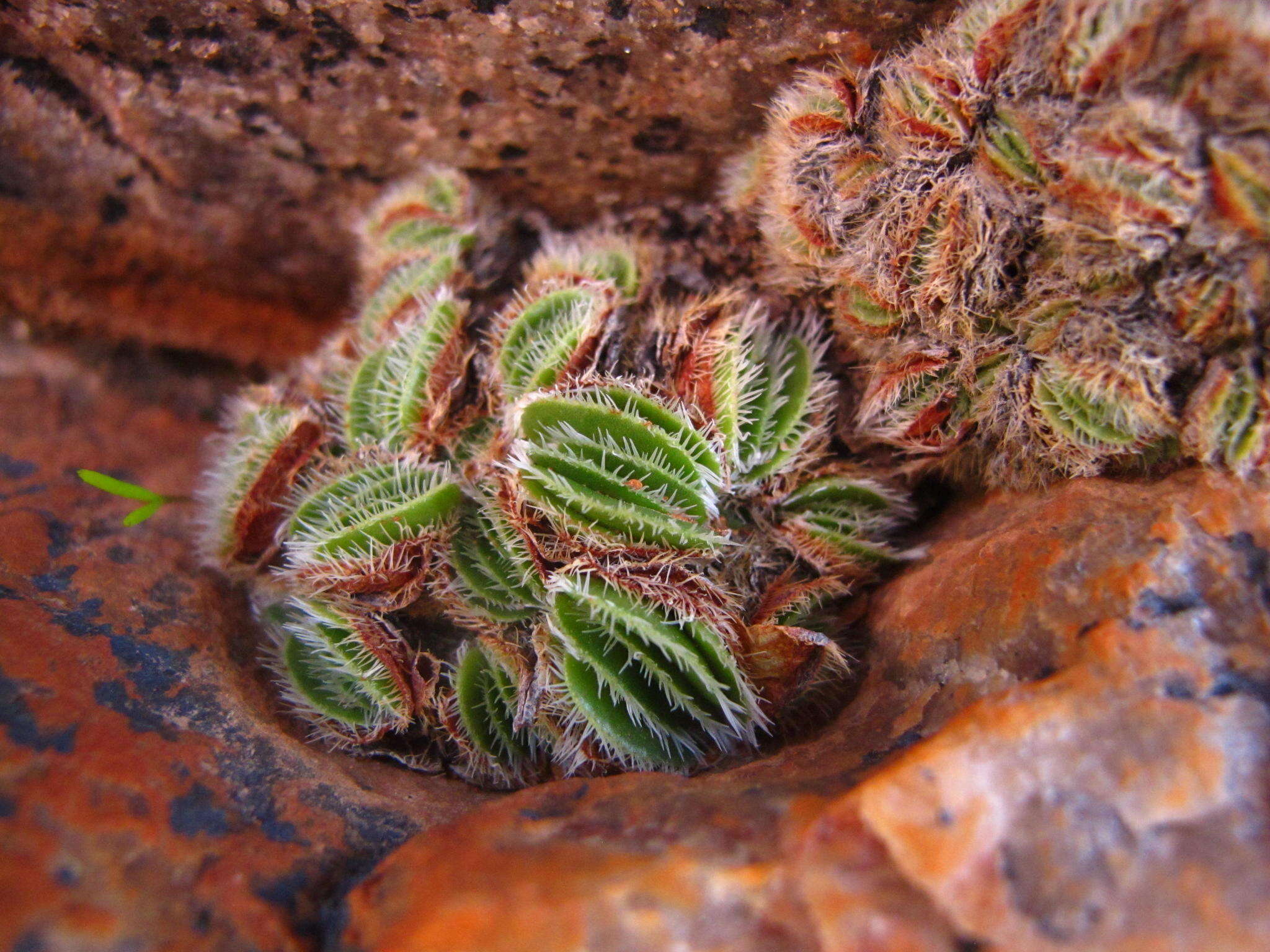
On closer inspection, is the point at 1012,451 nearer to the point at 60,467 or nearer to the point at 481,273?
the point at 481,273

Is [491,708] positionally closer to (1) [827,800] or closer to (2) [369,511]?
(2) [369,511]

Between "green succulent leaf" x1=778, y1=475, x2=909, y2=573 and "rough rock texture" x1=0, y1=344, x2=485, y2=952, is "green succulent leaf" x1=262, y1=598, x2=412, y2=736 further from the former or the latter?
"green succulent leaf" x1=778, y1=475, x2=909, y2=573

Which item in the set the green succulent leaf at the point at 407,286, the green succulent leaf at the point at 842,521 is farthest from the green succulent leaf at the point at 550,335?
the green succulent leaf at the point at 842,521

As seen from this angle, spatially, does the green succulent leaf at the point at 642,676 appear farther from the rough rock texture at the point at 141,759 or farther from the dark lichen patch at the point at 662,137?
the dark lichen patch at the point at 662,137

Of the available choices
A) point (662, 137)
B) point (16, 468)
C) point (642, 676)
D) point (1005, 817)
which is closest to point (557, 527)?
point (642, 676)

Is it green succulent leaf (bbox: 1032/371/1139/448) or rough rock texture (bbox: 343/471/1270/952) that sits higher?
green succulent leaf (bbox: 1032/371/1139/448)

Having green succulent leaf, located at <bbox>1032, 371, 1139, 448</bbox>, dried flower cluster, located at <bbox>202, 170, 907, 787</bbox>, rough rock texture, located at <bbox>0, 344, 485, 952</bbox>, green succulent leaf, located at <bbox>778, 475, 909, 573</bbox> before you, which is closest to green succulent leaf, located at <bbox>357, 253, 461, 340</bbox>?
dried flower cluster, located at <bbox>202, 170, 907, 787</bbox>
